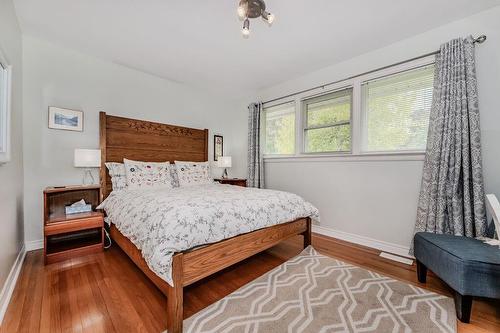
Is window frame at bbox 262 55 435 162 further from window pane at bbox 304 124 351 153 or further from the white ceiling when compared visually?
the white ceiling

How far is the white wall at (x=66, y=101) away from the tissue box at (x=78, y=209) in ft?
1.25

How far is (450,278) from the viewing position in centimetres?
146

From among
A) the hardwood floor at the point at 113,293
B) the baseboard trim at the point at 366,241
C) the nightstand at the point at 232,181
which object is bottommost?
the hardwood floor at the point at 113,293

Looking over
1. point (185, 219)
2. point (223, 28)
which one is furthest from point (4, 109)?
point (223, 28)

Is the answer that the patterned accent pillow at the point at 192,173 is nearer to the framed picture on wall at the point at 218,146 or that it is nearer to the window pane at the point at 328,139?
the framed picture on wall at the point at 218,146

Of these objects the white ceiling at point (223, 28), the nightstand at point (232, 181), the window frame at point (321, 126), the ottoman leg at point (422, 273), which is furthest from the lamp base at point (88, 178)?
the ottoman leg at point (422, 273)

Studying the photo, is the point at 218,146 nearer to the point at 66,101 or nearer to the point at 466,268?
the point at 66,101

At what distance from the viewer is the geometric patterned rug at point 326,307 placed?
1355 mm

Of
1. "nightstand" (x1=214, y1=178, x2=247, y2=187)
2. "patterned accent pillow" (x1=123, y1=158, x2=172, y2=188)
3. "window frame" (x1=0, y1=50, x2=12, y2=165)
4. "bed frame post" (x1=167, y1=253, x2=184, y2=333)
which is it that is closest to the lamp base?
"patterned accent pillow" (x1=123, y1=158, x2=172, y2=188)

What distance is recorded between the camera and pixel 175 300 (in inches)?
51.0

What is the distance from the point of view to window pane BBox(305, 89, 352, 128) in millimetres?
3076

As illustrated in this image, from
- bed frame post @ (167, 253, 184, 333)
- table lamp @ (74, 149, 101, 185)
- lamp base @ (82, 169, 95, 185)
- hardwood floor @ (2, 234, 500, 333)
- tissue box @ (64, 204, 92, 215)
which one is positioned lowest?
hardwood floor @ (2, 234, 500, 333)

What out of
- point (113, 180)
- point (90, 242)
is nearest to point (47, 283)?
point (90, 242)

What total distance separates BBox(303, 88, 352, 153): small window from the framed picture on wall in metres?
1.77
